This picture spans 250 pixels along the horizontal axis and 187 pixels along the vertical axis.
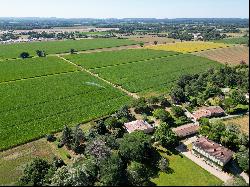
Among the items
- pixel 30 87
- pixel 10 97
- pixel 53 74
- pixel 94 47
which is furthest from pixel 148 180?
pixel 94 47

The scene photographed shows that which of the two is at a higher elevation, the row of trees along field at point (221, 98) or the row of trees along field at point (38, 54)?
the row of trees along field at point (38, 54)

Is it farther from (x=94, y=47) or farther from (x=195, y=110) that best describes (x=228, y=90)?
(x=94, y=47)

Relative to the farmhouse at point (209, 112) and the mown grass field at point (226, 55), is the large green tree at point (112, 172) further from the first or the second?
the mown grass field at point (226, 55)

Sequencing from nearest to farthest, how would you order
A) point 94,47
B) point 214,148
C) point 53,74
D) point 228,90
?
point 214,148
point 228,90
point 53,74
point 94,47

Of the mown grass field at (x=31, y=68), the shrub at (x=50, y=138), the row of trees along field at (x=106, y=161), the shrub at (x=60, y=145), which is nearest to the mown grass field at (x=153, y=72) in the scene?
the mown grass field at (x=31, y=68)

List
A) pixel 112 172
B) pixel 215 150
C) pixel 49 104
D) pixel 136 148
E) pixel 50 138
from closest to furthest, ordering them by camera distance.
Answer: pixel 112 172 < pixel 136 148 < pixel 215 150 < pixel 50 138 < pixel 49 104

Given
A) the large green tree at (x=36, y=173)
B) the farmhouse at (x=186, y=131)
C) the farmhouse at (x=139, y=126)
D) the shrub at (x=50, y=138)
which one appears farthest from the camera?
the farmhouse at (x=139, y=126)

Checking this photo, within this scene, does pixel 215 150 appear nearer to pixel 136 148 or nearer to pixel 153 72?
pixel 136 148

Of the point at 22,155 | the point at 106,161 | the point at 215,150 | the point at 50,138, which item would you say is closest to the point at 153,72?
the point at 50,138
